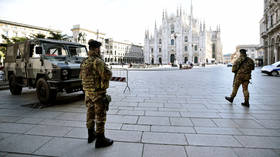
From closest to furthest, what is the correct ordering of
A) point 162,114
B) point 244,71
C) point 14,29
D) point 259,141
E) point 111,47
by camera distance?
point 259,141, point 162,114, point 244,71, point 14,29, point 111,47

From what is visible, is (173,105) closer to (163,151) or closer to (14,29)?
(163,151)

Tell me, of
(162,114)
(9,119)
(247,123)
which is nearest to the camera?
(247,123)

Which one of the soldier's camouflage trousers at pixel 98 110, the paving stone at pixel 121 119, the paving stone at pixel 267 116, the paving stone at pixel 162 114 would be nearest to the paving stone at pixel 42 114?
the paving stone at pixel 121 119

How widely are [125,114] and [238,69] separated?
4057 millimetres

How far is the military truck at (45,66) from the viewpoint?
5332mm

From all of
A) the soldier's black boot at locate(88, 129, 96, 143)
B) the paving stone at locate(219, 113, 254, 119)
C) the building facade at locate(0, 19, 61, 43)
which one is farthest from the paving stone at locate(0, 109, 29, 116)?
the building facade at locate(0, 19, 61, 43)

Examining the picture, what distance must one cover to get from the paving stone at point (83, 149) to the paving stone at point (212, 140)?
40.6 inches

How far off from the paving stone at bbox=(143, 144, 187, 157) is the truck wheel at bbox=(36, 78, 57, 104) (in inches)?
162

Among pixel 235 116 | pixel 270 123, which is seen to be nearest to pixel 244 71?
pixel 235 116

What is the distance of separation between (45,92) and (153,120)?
12.9ft

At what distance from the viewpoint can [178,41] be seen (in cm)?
6869

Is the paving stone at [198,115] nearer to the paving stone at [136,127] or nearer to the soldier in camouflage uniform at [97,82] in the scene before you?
the paving stone at [136,127]

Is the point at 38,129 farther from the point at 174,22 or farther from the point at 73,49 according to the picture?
the point at 174,22

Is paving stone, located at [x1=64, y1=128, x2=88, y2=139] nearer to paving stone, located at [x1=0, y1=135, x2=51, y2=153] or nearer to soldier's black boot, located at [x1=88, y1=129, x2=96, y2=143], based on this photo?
soldier's black boot, located at [x1=88, y1=129, x2=96, y2=143]
